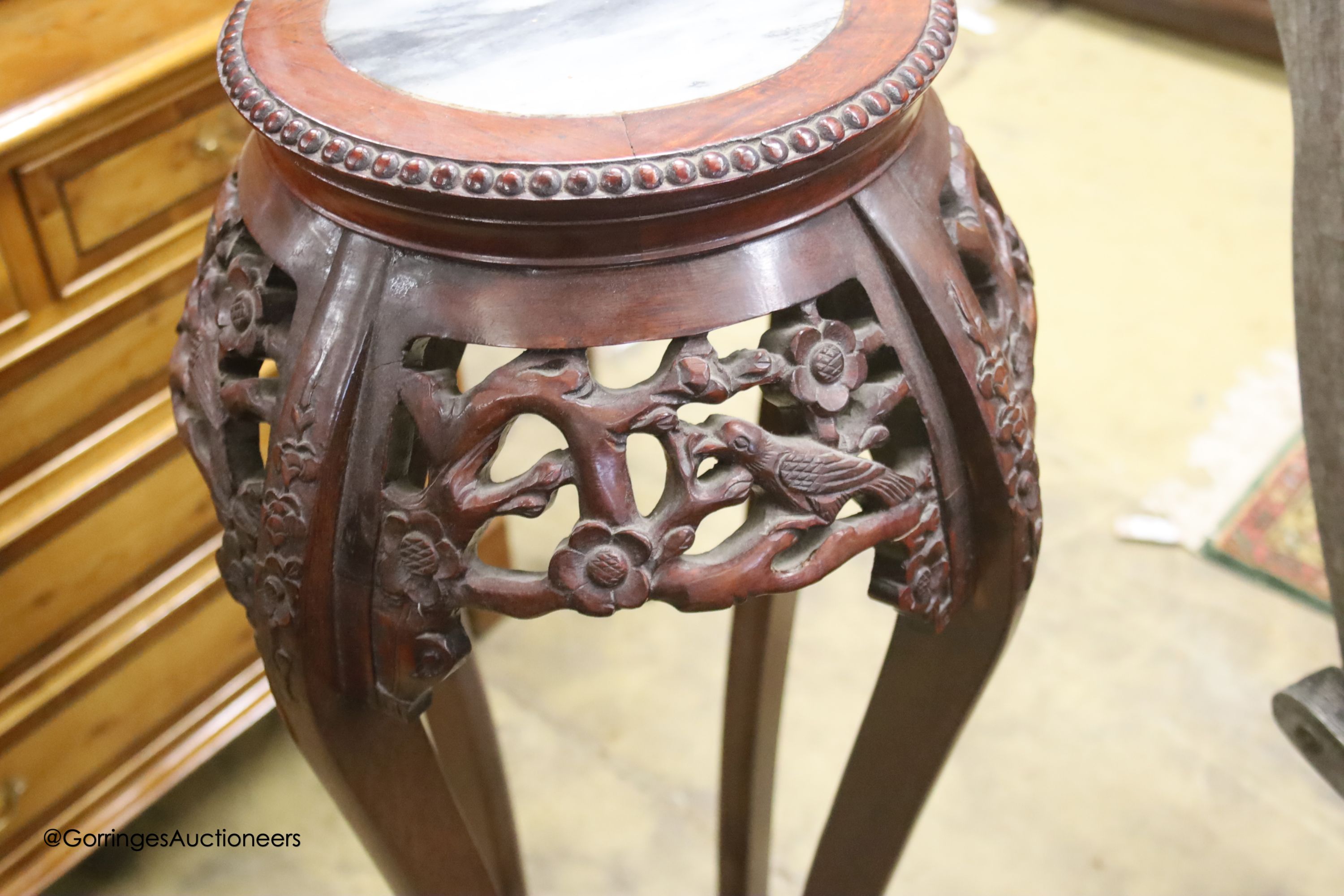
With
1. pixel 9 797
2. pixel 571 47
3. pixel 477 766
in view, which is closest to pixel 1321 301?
pixel 571 47

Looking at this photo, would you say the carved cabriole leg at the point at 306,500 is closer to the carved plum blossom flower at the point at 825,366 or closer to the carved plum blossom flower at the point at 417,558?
the carved plum blossom flower at the point at 417,558

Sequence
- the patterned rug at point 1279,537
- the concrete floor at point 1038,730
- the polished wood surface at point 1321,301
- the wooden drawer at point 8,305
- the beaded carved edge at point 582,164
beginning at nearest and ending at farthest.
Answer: the beaded carved edge at point 582,164 → the polished wood surface at point 1321,301 → the wooden drawer at point 8,305 → the concrete floor at point 1038,730 → the patterned rug at point 1279,537

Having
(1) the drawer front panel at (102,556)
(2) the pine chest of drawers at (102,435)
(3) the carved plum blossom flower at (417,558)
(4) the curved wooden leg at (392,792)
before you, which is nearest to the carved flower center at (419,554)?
(3) the carved plum blossom flower at (417,558)

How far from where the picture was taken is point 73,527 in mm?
1091

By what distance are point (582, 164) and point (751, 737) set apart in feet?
2.12

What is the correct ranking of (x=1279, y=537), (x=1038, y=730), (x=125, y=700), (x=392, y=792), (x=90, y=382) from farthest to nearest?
(x=1279, y=537) → (x=1038, y=730) → (x=125, y=700) → (x=90, y=382) → (x=392, y=792)

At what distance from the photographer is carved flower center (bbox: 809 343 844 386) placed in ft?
1.99

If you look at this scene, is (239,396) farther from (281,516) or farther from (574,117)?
(574,117)

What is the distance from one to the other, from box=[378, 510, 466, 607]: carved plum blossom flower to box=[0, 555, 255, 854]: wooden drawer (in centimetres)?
66

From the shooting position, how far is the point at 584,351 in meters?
0.59

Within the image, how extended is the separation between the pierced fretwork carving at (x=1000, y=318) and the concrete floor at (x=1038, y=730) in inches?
26.8

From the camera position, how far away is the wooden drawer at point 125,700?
3.69 ft

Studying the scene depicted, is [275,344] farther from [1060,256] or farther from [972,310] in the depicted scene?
[1060,256]

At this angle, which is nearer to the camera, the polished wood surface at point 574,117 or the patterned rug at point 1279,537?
the polished wood surface at point 574,117
